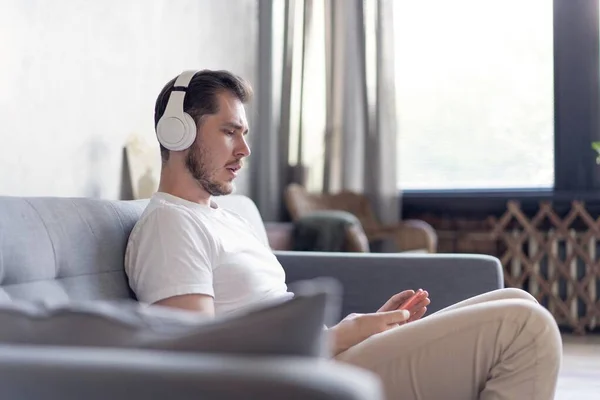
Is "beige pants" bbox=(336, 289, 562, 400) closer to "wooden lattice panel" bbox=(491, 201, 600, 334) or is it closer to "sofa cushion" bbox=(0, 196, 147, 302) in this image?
"sofa cushion" bbox=(0, 196, 147, 302)

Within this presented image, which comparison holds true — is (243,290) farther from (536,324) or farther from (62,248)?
(536,324)

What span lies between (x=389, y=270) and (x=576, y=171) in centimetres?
211

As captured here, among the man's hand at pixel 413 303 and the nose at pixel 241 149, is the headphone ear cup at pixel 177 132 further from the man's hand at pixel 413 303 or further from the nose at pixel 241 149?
the man's hand at pixel 413 303

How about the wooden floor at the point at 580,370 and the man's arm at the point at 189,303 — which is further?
the wooden floor at the point at 580,370

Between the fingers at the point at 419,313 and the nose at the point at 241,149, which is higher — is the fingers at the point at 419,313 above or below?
below

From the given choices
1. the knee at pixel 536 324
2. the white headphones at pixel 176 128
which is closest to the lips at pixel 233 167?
the white headphones at pixel 176 128

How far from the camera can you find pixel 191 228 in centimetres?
156

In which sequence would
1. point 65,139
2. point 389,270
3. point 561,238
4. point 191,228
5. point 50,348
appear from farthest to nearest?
point 561,238 < point 65,139 < point 389,270 < point 191,228 < point 50,348

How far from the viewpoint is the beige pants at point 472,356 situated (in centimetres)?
129

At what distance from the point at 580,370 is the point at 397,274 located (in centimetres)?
126

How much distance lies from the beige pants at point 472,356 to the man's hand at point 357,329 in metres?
0.07

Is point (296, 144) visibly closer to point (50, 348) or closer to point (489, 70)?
point (489, 70)

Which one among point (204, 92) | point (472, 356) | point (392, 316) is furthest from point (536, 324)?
point (204, 92)

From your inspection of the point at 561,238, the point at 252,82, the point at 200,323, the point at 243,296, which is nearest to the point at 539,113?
the point at 561,238
